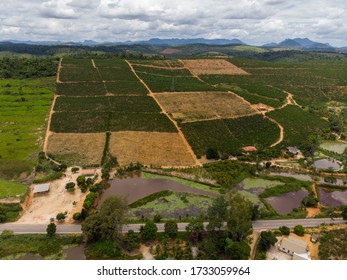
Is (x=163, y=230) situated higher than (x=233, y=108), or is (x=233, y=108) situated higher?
(x=233, y=108)

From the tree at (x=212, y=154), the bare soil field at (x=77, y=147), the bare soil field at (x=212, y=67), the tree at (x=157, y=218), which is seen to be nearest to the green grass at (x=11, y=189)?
the bare soil field at (x=77, y=147)

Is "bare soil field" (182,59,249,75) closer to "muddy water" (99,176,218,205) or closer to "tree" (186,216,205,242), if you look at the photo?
"muddy water" (99,176,218,205)

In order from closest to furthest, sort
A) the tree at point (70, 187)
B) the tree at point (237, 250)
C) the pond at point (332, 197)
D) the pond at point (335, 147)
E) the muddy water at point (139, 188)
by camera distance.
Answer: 1. the tree at point (237, 250)
2. the pond at point (332, 197)
3. the tree at point (70, 187)
4. the muddy water at point (139, 188)
5. the pond at point (335, 147)

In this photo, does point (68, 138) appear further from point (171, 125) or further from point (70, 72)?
point (70, 72)

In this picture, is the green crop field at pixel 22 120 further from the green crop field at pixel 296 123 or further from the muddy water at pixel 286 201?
the green crop field at pixel 296 123

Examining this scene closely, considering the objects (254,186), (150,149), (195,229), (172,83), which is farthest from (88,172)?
(172,83)

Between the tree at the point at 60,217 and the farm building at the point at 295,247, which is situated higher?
the tree at the point at 60,217

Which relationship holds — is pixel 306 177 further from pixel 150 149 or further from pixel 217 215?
pixel 150 149

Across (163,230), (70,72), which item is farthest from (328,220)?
(70,72)
